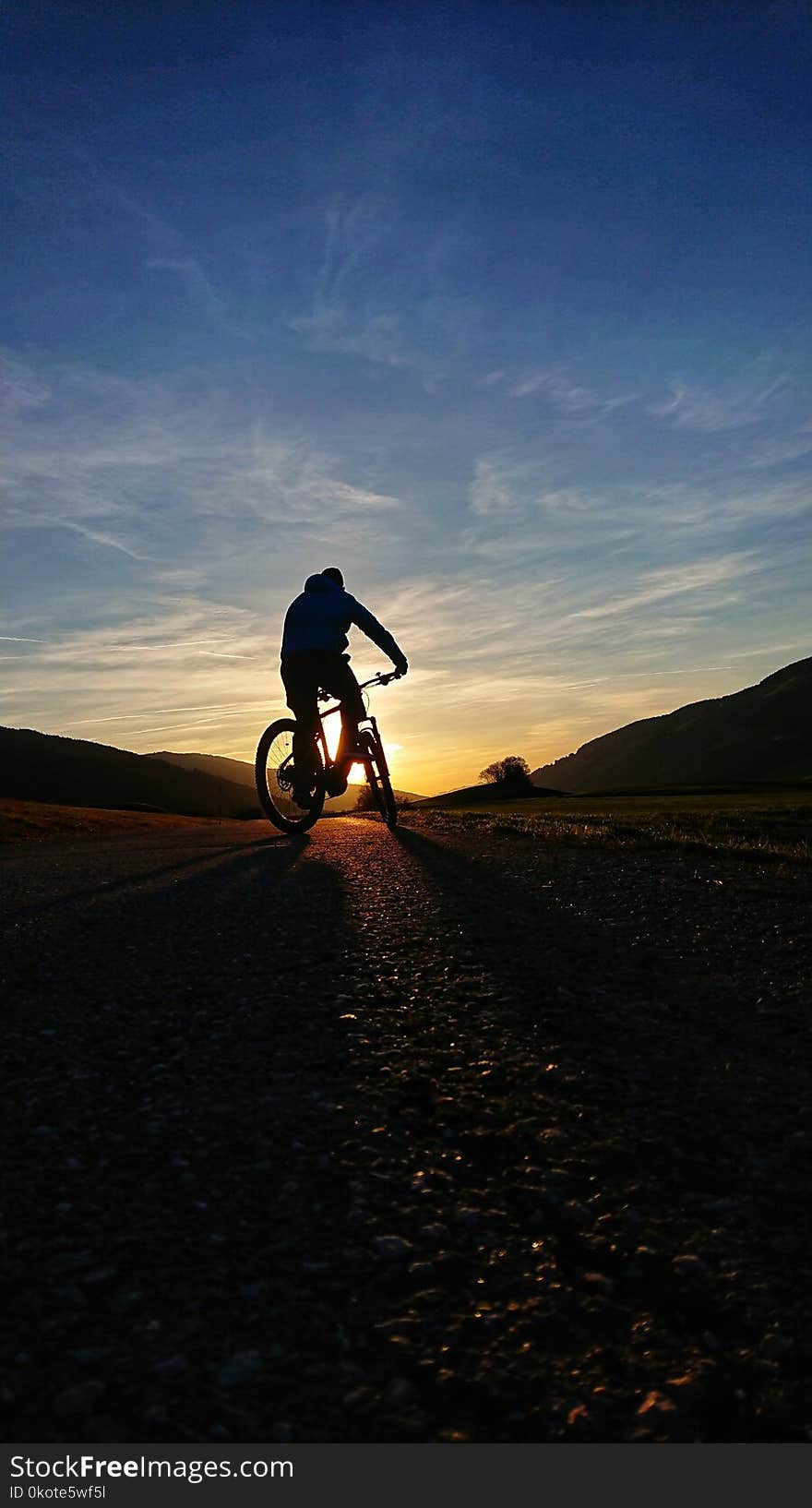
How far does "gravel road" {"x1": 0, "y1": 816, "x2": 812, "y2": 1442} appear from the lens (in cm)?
171

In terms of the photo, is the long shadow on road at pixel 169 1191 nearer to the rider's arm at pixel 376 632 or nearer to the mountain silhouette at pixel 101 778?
the rider's arm at pixel 376 632

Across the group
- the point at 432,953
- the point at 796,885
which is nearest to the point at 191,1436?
the point at 432,953

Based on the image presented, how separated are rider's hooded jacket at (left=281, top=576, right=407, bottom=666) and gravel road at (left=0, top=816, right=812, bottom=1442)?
8811 millimetres

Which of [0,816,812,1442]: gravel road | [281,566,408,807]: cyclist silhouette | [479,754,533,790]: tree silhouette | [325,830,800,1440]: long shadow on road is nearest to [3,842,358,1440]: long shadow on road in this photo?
[0,816,812,1442]: gravel road

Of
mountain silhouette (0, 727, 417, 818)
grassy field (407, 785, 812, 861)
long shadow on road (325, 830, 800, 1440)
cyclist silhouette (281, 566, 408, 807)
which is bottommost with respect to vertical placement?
long shadow on road (325, 830, 800, 1440)

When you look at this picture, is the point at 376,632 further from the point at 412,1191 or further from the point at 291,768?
the point at 412,1191

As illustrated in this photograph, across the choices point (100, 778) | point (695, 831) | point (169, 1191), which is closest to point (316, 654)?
point (695, 831)

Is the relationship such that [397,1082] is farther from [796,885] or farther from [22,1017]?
[796,885]

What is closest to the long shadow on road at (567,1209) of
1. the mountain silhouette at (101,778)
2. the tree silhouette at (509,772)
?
the tree silhouette at (509,772)

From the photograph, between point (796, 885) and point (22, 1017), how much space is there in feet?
19.8

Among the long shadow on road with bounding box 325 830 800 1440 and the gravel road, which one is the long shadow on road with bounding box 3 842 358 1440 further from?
the long shadow on road with bounding box 325 830 800 1440

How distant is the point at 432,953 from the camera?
525 centimetres

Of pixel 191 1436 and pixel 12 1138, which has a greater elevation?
pixel 12 1138
